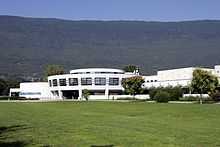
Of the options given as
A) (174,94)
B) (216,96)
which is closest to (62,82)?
(174,94)

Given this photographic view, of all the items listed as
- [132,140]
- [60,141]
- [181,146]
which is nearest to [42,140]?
[60,141]

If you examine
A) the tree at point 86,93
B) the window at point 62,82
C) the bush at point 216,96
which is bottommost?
the bush at point 216,96

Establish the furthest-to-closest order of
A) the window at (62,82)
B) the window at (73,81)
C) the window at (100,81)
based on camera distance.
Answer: the window at (62,82), the window at (73,81), the window at (100,81)

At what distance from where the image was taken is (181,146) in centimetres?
1514

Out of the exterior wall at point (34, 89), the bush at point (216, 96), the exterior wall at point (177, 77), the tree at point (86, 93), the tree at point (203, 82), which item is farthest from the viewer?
the exterior wall at point (34, 89)

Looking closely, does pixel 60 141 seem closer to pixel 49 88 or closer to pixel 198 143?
pixel 198 143

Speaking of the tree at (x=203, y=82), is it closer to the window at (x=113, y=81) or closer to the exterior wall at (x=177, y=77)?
the exterior wall at (x=177, y=77)

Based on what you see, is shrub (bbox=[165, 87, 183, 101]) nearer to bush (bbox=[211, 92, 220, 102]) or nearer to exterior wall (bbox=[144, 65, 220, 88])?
bush (bbox=[211, 92, 220, 102])

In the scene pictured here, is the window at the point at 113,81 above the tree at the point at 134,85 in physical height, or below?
above

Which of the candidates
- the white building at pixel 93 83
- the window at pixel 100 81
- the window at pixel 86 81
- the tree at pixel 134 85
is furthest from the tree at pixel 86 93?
the tree at pixel 134 85

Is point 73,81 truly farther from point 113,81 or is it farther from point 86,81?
point 113,81

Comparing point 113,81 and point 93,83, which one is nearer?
point 113,81

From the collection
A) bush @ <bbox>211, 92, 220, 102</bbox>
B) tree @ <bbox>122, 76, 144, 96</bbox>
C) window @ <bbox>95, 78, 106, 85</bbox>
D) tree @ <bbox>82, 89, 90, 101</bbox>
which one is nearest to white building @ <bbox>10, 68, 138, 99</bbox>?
window @ <bbox>95, 78, 106, 85</bbox>

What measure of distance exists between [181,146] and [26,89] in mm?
166701
